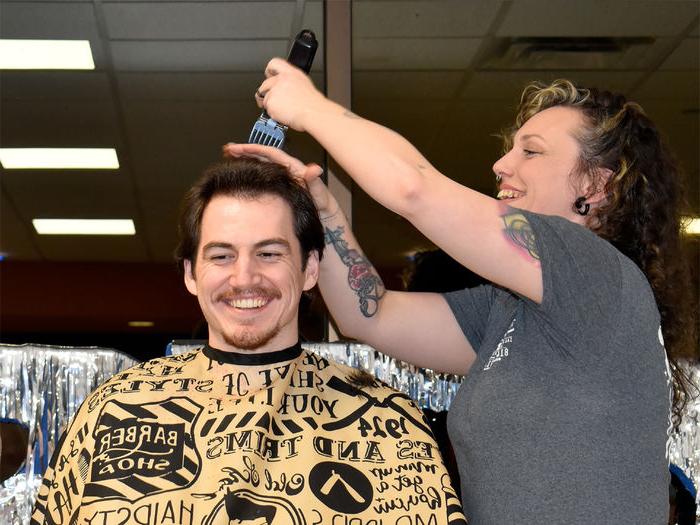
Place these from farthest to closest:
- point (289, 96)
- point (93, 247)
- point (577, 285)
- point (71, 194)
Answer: point (93, 247) → point (71, 194) → point (289, 96) → point (577, 285)

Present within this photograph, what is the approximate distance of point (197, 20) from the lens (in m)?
3.81

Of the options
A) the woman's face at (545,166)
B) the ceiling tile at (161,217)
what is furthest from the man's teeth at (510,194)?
the ceiling tile at (161,217)

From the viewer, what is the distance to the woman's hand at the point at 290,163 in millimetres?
1699

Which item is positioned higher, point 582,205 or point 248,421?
point 582,205

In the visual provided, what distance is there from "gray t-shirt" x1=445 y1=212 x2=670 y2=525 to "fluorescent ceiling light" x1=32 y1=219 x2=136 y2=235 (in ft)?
16.9

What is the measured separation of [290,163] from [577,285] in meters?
0.58

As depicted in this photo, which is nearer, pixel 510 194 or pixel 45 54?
pixel 510 194

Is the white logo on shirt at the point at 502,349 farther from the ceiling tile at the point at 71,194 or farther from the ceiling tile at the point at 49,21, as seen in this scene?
the ceiling tile at the point at 71,194

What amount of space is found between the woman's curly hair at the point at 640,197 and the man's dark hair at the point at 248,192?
50 centimetres

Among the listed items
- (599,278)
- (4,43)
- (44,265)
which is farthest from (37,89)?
(599,278)

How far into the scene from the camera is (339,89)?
3.28 meters

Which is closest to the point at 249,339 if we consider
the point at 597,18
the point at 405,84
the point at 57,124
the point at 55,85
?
the point at 597,18

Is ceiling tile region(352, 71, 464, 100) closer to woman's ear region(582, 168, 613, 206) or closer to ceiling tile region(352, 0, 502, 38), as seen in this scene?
ceiling tile region(352, 0, 502, 38)

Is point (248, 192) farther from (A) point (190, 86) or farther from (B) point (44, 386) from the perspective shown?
(A) point (190, 86)
